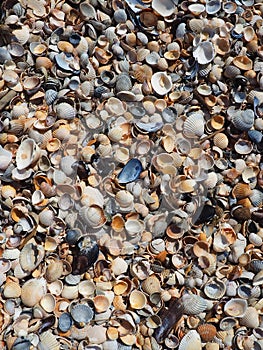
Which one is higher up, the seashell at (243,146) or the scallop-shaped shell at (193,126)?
the scallop-shaped shell at (193,126)

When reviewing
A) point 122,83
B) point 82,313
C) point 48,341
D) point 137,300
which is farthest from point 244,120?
point 48,341

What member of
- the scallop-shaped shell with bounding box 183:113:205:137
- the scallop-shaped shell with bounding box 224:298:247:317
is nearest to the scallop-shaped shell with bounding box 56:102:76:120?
the scallop-shaped shell with bounding box 183:113:205:137

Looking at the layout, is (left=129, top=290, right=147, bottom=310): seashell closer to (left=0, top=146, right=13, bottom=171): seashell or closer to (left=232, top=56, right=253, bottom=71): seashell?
(left=0, top=146, right=13, bottom=171): seashell

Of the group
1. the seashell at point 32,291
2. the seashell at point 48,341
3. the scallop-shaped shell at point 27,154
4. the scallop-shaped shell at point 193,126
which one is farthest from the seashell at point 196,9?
the seashell at point 48,341

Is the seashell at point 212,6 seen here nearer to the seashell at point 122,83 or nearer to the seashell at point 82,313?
the seashell at point 122,83

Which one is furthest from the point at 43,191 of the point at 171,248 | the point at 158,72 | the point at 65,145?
the point at 158,72

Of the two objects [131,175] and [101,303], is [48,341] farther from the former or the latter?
[131,175]
